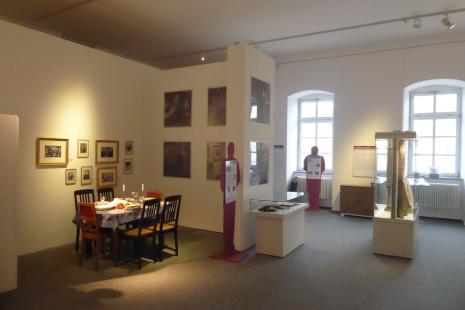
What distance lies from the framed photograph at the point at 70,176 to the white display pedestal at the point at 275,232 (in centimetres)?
315

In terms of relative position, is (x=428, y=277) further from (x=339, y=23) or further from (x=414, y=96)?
(x=414, y=96)

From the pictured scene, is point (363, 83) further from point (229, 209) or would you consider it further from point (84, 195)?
point (84, 195)

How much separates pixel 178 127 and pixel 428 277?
510cm

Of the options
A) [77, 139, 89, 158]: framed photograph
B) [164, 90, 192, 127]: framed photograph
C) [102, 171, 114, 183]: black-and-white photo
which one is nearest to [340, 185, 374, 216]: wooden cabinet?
[164, 90, 192, 127]: framed photograph

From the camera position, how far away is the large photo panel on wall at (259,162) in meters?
5.85

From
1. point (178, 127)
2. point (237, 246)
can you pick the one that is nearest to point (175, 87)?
point (178, 127)

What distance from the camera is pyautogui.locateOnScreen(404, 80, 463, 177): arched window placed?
8.48 metres

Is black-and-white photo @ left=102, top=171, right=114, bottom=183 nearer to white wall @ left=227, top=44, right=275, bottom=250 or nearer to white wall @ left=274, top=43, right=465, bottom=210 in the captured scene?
white wall @ left=227, top=44, right=275, bottom=250

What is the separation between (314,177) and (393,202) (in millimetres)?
3932

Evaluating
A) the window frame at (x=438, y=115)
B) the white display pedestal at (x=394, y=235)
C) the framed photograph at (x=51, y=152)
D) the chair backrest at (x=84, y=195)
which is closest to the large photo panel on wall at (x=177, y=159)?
the chair backrest at (x=84, y=195)

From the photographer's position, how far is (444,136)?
8602 mm

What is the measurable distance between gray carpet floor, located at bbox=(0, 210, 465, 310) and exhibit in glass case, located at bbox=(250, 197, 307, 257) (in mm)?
156

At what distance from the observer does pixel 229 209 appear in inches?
213

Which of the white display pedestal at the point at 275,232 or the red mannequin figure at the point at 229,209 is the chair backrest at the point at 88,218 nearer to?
the red mannequin figure at the point at 229,209
